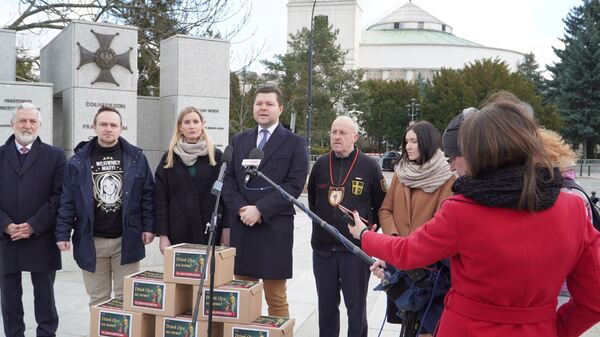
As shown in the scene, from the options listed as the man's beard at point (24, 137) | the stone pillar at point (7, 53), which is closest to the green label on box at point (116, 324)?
the man's beard at point (24, 137)

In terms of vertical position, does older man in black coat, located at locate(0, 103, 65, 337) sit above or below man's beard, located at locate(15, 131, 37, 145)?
below

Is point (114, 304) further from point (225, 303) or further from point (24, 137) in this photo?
point (24, 137)

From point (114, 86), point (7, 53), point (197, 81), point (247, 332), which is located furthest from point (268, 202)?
point (7, 53)

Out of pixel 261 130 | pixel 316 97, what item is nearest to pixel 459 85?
pixel 316 97

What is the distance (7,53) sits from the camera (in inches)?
310

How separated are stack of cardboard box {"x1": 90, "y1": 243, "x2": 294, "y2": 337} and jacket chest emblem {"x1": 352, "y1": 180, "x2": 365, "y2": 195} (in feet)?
3.55

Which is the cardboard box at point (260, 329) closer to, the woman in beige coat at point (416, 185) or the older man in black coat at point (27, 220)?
the woman in beige coat at point (416, 185)

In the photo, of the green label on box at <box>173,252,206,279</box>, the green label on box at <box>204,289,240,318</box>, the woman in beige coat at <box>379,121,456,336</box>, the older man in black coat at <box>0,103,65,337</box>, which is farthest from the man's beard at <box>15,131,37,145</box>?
the woman in beige coat at <box>379,121,456,336</box>

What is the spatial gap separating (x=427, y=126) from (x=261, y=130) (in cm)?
136

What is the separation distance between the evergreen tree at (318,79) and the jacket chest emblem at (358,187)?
40.7m

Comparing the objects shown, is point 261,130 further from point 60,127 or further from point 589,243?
point 60,127

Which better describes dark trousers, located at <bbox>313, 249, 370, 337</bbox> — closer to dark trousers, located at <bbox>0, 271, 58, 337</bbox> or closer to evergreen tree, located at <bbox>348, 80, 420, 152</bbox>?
dark trousers, located at <bbox>0, 271, 58, 337</bbox>

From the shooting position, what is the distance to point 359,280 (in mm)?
4250

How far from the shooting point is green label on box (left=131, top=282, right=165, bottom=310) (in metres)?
3.76
